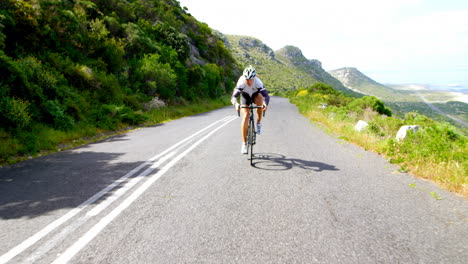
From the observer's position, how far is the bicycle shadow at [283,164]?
6.11 m

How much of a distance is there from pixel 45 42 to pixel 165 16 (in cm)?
2357

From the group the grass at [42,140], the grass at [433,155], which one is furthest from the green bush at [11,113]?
the grass at [433,155]

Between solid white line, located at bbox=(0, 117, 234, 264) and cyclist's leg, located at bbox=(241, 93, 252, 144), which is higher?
cyclist's leg, located at bbox=(241, 93, 252, 144)

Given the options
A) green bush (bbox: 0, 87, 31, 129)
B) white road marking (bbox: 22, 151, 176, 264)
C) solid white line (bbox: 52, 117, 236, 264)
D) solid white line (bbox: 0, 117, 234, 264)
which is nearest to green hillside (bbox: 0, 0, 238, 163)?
green bush (bbox: 0, 87, 31, 129)

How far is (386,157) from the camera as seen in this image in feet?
23.3

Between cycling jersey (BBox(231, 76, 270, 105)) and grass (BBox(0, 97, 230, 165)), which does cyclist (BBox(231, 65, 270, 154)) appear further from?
grass (BBox(0, 97, 230, 165))

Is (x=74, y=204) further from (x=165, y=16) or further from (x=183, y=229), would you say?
(x=165, y=16)

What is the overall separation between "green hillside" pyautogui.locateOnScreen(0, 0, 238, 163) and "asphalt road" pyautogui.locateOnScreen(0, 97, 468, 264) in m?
3.83

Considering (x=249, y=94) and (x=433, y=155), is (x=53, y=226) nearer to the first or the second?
(x=249, y=94)

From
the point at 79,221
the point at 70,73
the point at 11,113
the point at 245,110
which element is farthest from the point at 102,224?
the point at 70,73

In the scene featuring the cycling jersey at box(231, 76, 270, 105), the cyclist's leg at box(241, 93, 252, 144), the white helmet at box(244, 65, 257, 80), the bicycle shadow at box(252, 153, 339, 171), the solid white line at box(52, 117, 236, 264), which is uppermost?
the white helmet at box(244, 65, 257, 80)

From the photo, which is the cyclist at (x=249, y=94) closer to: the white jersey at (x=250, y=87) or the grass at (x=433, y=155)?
the white jersey at (x=250, y=87)

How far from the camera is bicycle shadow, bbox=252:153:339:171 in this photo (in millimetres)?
6113

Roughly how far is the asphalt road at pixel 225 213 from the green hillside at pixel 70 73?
3833 mm
